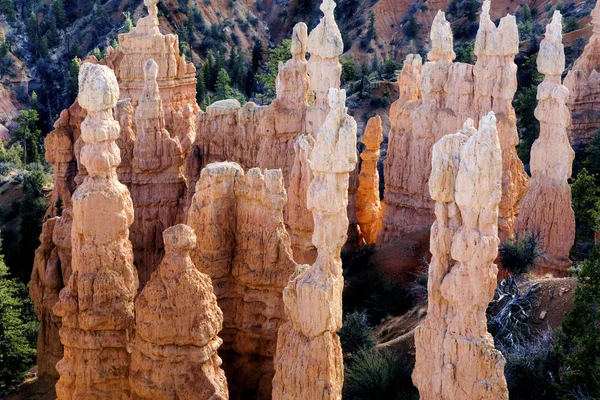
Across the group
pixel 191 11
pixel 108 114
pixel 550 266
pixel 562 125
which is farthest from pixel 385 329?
pixel 191 11

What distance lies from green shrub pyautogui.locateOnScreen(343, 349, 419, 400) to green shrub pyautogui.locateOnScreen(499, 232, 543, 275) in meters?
5.47

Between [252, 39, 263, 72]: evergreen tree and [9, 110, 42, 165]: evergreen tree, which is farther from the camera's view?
[252, 39, 263, 72]: evergreen tree

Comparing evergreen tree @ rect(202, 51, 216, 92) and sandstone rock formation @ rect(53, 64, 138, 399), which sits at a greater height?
evergreen tree @ rect(202, 51, 216, 92)

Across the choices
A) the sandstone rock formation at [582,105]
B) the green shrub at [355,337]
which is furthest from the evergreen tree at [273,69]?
the green shrub at [355,337]

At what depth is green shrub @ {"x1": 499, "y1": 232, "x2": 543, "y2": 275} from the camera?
74.0 feet

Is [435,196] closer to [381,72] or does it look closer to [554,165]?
[554,165]

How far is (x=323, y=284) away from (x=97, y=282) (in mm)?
4713

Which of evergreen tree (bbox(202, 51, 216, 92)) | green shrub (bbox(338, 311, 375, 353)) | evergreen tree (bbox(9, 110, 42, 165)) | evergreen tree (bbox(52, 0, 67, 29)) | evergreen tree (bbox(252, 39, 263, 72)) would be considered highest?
evergreen tree (bbox(52, 0, 67, 29))

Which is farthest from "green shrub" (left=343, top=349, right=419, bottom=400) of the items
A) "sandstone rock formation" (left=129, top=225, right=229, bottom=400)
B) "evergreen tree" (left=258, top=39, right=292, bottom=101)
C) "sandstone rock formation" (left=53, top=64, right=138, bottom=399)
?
"evergreen tree" (left=258, top=39, right=292, bottom=101)

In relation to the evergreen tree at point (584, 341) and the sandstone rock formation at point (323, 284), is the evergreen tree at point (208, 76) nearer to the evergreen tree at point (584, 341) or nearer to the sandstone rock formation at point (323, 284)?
the evergreen tree at point (584, 341)

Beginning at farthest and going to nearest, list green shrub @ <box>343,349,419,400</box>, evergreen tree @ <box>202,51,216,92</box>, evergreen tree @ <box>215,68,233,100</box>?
evergreen tree @ <box>202,51,216,92</box>, evergreen tree @ <box>215,68,233,100</box>, green shrub @ <box>343,349,419,400</box>

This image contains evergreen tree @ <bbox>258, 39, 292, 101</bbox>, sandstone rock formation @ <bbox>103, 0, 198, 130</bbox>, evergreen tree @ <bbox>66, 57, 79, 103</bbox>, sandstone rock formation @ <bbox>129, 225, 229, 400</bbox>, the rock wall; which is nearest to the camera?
sandstone rock formation @ <bbox>129, 225, 229, 400</bbox>

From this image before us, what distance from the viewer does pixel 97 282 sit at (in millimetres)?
16250

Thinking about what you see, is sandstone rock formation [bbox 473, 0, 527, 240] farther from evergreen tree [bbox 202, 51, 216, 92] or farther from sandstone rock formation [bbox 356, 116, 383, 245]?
evergreen tree [bbox 202, 51, 216, 92]
